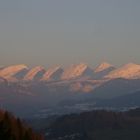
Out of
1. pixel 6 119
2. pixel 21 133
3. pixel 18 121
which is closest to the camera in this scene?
pixel 6 119

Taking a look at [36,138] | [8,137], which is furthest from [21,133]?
[8,137]

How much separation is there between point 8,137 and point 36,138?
80.7 feet

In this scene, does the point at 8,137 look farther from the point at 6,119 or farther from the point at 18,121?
the point at 18,121

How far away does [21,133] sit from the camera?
97812mm

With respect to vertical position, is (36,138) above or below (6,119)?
below

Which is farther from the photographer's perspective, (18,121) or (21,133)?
(18,121)

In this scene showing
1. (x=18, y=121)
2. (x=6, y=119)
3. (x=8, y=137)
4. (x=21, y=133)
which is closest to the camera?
(x=8, y=137)

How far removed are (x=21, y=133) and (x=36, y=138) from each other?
12.4 ft

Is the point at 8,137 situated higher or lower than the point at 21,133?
higher

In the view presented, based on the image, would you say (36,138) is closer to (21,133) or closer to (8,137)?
(21,133)

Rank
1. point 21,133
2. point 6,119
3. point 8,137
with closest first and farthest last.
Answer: point 8,137 → point 6,119 → point 21,133

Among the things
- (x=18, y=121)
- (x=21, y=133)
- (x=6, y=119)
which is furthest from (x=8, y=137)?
(x=18, y=121)

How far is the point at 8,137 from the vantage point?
7619 centimetres

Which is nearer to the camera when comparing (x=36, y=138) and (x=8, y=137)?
(x=8, y=137)
